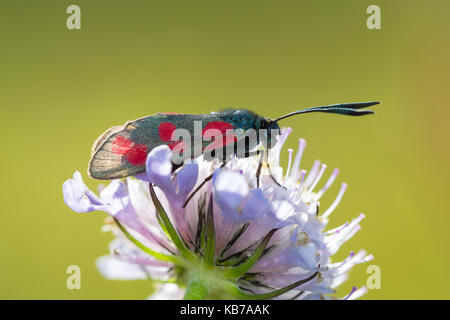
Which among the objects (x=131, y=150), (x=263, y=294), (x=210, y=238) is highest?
(x=131, y=150)

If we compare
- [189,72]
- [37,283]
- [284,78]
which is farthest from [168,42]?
[37,283]

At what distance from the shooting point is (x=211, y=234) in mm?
1189

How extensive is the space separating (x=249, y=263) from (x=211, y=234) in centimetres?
10

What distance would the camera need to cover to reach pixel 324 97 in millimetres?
3375

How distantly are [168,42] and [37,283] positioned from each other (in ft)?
5.66

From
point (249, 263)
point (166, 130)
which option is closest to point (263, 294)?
point (249, 263)

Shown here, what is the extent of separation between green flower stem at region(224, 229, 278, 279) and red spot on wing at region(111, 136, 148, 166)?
1.06 ft

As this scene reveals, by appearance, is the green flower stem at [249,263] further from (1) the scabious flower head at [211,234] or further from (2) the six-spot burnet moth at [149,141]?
(2) the six-spot burnet moth at [149,141]

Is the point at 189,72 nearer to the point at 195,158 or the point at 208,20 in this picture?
the point at 208,20

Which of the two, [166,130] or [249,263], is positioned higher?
[166,130]

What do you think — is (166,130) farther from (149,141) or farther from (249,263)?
(249,263)

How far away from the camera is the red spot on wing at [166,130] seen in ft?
4.09

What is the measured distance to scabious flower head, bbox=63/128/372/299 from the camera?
1215 mm

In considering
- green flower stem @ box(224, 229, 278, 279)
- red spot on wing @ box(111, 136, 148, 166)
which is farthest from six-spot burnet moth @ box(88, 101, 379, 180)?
green flower stem @ box(224, 229, 278, 279)
